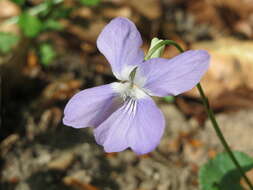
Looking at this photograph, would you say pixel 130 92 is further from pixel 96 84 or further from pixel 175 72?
pixel 96 84

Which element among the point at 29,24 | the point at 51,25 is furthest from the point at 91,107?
the point at 51,25

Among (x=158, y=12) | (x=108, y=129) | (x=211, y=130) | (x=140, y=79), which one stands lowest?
(x=211, y=130)

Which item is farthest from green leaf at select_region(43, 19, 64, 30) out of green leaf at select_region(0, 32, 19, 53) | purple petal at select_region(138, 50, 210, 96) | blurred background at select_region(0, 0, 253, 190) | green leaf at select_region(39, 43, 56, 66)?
purple petal at select_region(138, 50, 210, 96)

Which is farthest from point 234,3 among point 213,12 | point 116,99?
point 116,99

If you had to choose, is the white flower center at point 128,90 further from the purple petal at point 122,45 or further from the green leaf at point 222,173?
the green leaf at point 222,173

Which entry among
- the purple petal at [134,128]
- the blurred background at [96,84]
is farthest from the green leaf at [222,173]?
the purple petal at [134,128]

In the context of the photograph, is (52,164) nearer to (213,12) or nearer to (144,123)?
(144,123)

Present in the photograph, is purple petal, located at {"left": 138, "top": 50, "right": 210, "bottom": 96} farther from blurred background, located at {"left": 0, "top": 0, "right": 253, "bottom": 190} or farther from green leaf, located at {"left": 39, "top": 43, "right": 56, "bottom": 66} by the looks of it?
green leaf, located at {"left": 39, "top": 43, "right": 56, "bottom": 66}

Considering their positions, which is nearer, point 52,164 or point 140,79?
point 140,79
